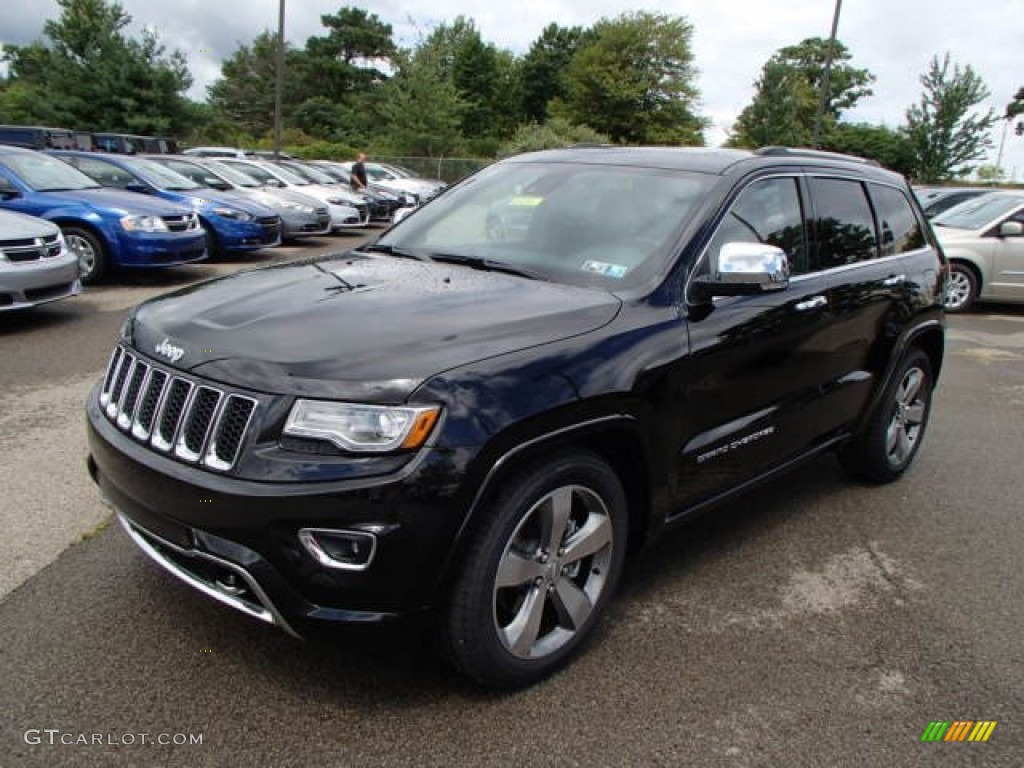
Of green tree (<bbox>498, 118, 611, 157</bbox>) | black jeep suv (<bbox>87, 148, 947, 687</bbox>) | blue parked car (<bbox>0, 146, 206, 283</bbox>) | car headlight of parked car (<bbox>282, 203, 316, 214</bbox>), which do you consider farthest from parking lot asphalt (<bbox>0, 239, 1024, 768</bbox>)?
green tree (<bbox>498, 118, 611, 157</bbox>)

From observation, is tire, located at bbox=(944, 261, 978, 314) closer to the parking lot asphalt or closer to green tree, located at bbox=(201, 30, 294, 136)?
the parking lot asphalt

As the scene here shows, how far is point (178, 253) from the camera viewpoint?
32.9 ft

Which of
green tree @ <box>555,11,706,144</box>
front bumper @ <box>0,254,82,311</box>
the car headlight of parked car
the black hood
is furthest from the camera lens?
green tree @ <box>555,11,706,144</box>

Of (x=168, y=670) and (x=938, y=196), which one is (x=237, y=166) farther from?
(x=168, y=670)

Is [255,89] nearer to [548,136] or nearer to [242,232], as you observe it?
[548,136]

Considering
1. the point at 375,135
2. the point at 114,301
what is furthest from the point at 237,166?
the point at 375,135

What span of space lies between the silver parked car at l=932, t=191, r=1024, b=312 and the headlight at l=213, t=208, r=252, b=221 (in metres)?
10.1

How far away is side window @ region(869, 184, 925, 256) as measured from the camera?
434 centimetres

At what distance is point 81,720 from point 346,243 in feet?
47.2

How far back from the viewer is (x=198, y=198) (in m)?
12.2

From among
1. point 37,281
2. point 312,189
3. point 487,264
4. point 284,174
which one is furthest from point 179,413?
point 284,174

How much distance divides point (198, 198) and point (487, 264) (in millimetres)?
10327

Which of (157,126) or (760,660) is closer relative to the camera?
(760,660)

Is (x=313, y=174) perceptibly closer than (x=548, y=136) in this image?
Yes
